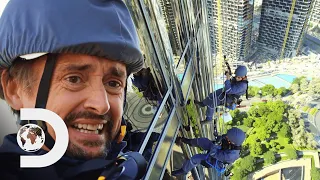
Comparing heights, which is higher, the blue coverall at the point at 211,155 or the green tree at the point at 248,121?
the blue coverall at the point at 211,155

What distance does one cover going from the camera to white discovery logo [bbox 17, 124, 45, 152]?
863 mm

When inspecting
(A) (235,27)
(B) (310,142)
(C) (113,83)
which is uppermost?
(C) (113,83)

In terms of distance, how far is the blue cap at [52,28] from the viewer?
2.73 ft

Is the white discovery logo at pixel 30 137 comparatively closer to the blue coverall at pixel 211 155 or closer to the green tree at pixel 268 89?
the blue coverall at pixel 211 155

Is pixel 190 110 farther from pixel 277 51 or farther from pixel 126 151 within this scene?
pixel 277 51

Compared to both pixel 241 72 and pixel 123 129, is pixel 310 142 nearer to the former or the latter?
pixel 241 72

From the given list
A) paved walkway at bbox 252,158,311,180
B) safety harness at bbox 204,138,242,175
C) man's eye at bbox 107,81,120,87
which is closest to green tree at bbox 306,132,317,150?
paved walkway at bbox 252,158,311,180

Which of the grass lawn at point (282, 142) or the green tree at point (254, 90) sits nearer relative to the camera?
the grass lawn at point (282, 142)

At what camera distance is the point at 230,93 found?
342cm

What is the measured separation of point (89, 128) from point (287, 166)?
34.9 feet

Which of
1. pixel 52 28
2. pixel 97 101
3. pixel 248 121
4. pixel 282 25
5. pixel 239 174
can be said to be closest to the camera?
pixel 52 28

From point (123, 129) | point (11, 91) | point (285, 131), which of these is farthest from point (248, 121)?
point (11, 91)

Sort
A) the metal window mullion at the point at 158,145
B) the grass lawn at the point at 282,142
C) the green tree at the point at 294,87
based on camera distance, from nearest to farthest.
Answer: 1. the metal window mullion at the point at 158,145
2. the grass lawn at the point at 282,142
3. the green tree at the point at 294,87

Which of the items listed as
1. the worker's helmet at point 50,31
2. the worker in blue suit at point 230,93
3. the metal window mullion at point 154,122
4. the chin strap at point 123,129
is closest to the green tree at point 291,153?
the worker in blue suit at point 230,93
